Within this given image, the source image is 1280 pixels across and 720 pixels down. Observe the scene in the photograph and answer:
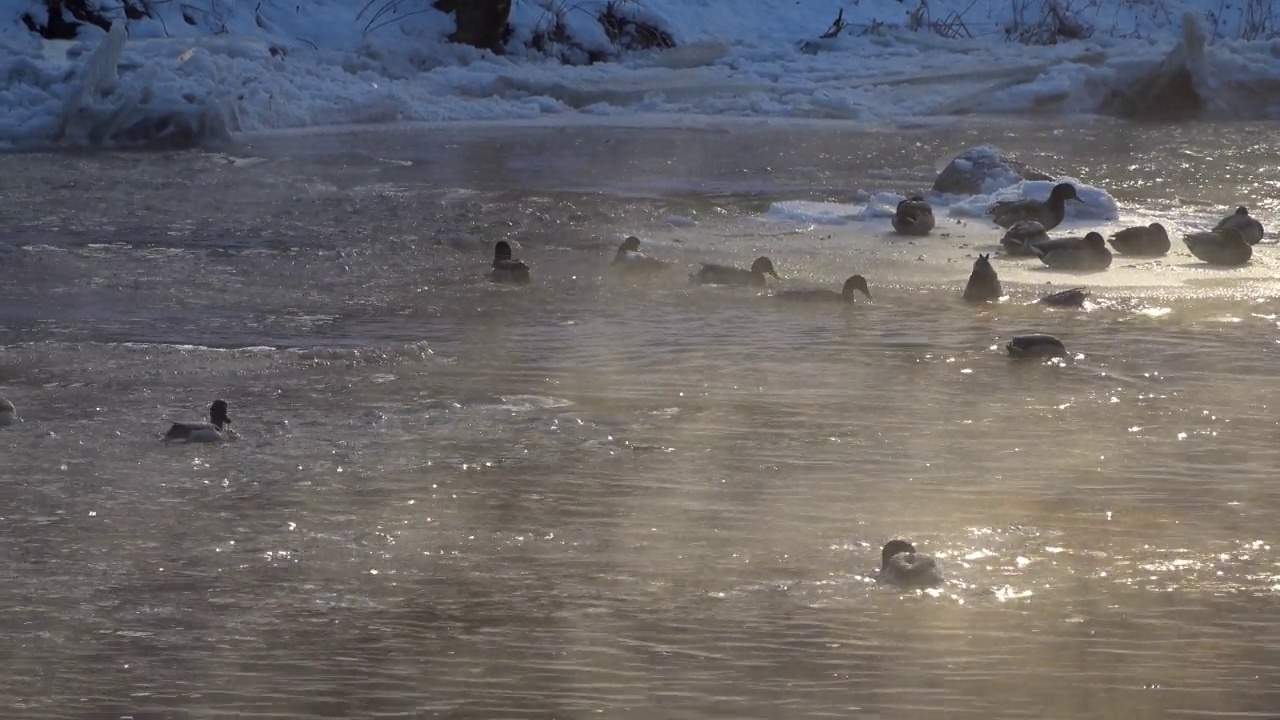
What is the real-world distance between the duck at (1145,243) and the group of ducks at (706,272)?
1533 millimetres

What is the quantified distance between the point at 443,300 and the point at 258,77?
936 centimetres

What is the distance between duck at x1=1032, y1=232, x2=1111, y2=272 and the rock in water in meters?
2.23

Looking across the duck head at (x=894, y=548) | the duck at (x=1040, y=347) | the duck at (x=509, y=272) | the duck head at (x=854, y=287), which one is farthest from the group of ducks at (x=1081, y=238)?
the duck head at (x=894, y=548)

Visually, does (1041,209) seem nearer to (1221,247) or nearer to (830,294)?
(1221,247)

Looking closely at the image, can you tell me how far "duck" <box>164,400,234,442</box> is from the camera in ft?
15.0

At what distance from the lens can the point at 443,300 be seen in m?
7.02

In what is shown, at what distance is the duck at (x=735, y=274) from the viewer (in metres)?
7.26

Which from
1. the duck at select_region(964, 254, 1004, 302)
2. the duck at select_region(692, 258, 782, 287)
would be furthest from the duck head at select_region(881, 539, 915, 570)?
the duck at select_region(692, 258, 782, 287)

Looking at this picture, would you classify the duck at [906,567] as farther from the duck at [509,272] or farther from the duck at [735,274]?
the duck at [509,272]

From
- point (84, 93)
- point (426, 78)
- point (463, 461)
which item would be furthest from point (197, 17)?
point (463, 461)

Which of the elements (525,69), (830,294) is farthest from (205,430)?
(525,69)

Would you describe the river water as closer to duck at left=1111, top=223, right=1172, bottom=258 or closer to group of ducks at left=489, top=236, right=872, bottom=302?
group of ducks at left=489, top=236, right=872, bottom=302

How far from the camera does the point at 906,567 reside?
3.49 meters

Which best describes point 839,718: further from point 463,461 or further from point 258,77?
point 258,77
